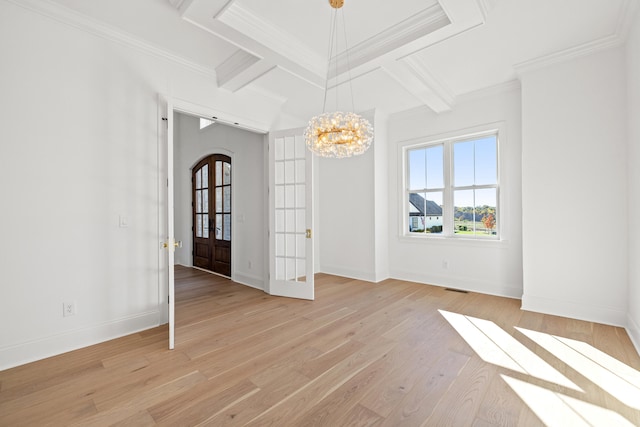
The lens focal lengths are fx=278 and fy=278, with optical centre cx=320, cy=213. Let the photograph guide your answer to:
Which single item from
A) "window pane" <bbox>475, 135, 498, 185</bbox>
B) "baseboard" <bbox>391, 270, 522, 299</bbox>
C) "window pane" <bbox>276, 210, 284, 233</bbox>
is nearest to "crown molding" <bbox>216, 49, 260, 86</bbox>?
"window pane" <bbox>276, 210, 284, 233</bbox>

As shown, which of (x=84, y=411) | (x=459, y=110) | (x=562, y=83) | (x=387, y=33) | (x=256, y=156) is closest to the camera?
(x=84, y=411)

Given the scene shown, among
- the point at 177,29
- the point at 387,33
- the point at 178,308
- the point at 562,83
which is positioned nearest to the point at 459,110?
the point at 562,83

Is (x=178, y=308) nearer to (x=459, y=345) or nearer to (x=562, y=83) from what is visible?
(x=459, y=345)

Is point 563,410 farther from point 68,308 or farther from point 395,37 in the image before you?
point 68,308

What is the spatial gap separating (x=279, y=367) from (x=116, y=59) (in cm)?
345

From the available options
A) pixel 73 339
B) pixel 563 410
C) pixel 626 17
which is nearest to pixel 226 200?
pixel 73 339

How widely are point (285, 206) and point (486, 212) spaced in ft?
10.4

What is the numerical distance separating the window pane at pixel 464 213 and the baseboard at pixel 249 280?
11.2ft

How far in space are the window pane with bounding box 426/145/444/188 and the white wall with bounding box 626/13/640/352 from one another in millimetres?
2225

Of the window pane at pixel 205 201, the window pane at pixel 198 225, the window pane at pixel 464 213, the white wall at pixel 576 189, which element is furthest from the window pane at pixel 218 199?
the white wall at pixel 576 189

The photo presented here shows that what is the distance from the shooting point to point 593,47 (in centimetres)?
309

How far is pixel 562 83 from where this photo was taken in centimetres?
332

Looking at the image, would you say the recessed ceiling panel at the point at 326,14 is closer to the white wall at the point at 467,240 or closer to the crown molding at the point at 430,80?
the crown molding at the point at 430,80

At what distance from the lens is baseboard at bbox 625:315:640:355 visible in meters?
2.52
